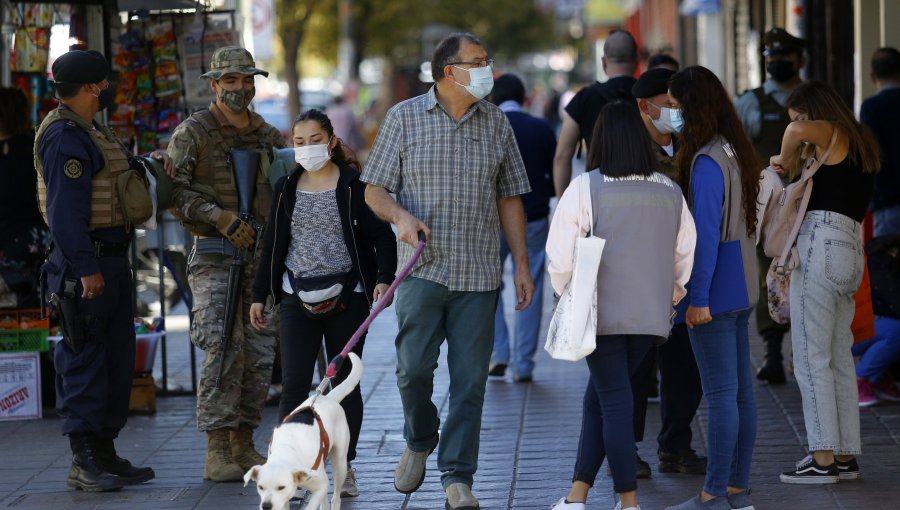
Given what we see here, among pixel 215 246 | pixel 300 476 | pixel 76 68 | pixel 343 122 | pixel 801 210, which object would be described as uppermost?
pixel 343 122

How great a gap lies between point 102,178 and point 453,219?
1843mm

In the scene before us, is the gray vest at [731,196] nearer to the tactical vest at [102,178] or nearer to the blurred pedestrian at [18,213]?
the tactical vest at [102,178]

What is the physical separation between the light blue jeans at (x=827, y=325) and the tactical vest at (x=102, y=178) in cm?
318

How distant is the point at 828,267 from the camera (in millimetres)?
6184

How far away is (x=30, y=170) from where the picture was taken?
27.6 ft

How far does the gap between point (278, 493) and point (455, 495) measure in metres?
1.27

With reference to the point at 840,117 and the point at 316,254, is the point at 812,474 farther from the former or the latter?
the point at 316,254

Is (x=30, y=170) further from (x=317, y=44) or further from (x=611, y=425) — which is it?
(x=317, y=44)

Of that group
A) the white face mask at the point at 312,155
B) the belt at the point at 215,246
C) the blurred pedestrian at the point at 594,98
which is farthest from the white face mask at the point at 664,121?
the belt at the point at 215,246

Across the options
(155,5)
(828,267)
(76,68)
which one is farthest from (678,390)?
(155,5)

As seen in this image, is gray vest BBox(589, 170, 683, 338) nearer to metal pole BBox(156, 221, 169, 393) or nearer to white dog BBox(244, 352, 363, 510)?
white dog BBox(244, 352, 363, 510)

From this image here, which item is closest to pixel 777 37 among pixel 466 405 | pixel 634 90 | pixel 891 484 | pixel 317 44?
pixel 634 90

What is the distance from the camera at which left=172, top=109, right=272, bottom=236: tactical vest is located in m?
6.78

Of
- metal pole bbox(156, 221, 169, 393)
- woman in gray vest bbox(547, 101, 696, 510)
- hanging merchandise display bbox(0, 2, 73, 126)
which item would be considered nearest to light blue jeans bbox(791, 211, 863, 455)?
woman in gray vest bbox(547, 101, 696, 510)
